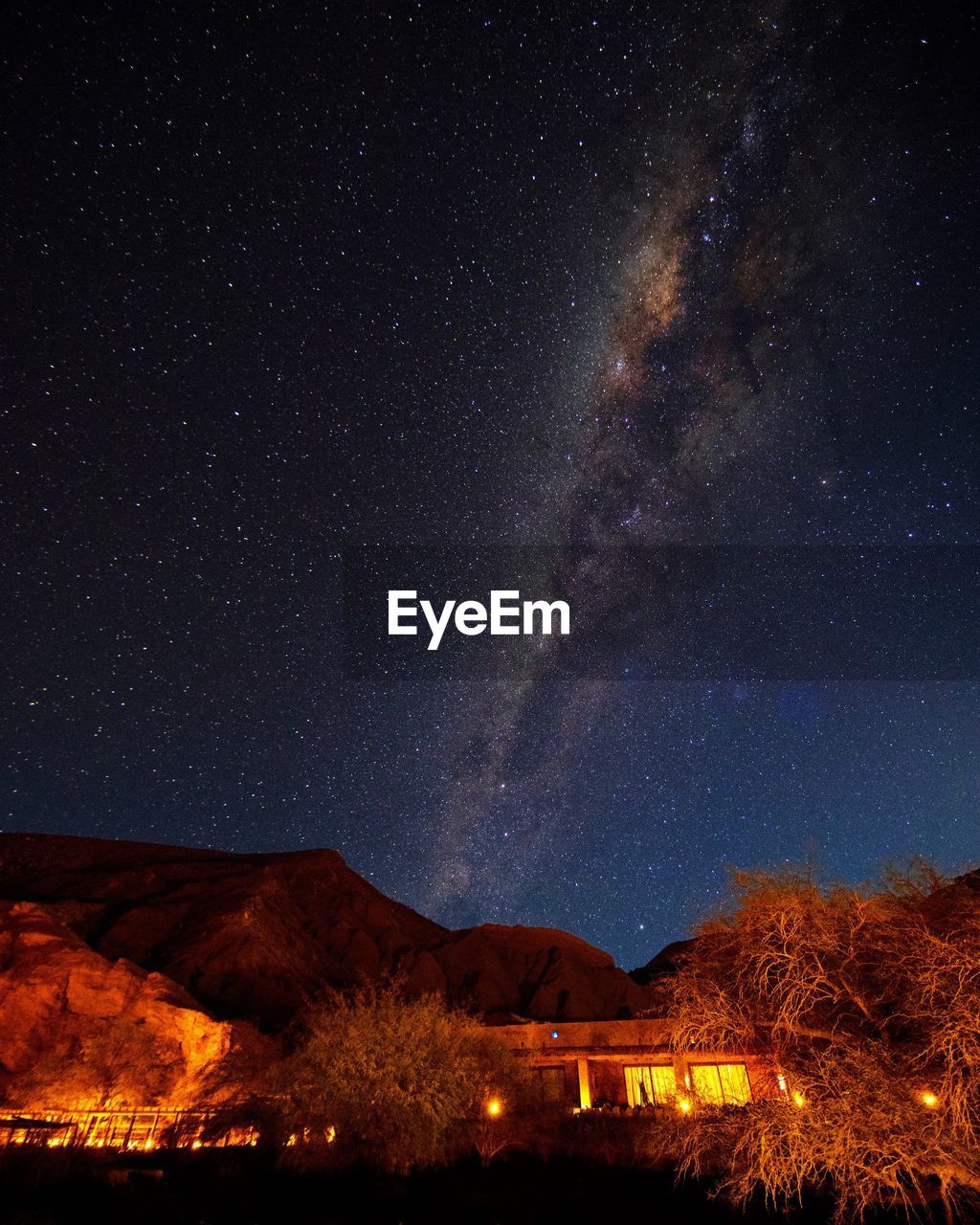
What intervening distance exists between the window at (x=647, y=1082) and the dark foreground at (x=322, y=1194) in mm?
14209

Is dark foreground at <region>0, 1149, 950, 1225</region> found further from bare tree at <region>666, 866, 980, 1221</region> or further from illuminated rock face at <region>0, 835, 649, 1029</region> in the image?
illuminated rock face at <region>0, 835, 649, 1029</region>

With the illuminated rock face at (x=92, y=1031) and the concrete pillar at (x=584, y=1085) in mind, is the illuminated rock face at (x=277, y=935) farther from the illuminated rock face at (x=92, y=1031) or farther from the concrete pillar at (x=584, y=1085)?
the concrete pillar at (x=584, y=1085)

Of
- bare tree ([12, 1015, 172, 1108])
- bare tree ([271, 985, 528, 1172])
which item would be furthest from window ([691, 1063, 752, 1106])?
bare tree ([12, 1015, 172, 1108])

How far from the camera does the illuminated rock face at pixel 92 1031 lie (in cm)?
2373

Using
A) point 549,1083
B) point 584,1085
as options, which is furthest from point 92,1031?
point 584,1085

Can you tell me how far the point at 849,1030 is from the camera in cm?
1045

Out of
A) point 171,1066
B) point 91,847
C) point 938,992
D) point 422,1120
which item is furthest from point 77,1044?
point 91,847

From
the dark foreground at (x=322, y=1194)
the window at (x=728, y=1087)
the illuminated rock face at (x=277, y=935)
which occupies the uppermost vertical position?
the illuminated rock face at (x=277, y=935)

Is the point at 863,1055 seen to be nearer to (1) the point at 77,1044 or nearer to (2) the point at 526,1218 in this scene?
(2) the point at 526,1218

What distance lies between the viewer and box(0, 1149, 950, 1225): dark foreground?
1545 centimetres

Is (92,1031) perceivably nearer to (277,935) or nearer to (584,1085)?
(584,1085)

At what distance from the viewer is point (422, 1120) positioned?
1975cm

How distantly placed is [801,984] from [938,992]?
1707mm

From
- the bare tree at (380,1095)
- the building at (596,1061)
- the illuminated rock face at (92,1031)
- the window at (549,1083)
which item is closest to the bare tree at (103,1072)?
the illuminated rock face at (92,1031)
